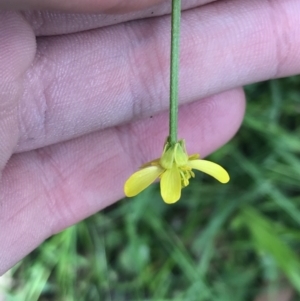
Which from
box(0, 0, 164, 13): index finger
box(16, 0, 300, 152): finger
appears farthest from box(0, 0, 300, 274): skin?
box(0, 0, 164, 13): index finger

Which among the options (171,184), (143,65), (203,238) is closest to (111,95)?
(143,65)

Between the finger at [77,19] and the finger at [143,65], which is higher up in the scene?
the finger at [77,19]

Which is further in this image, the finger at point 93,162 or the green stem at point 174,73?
the finger at point 93,162

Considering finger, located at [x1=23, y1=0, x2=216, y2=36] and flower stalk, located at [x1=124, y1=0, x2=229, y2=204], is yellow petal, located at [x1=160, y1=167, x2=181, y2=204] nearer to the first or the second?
flower stalk, located at [x1=124, y1=0, x2=229, y2=204]

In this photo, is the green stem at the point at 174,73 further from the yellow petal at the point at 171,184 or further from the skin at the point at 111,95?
the skin at the point at 111,95

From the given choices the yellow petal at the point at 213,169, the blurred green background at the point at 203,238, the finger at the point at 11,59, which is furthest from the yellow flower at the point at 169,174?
the blurred green background at the point at 203,238

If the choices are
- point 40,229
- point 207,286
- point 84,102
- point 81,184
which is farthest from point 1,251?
point 207,286

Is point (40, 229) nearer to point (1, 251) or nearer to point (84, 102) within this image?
point (1, 251)

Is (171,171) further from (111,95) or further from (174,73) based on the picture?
(111,95)
